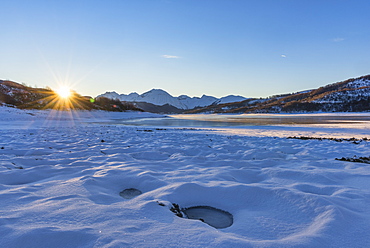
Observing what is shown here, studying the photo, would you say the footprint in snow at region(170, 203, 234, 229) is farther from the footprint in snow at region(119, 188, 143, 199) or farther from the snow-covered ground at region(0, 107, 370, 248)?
the footprint in snow at region(119, 188, 143, 199)

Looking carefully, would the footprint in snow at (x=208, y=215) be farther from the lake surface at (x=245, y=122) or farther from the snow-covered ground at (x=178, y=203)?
the lake surface at (x=245, y=122)

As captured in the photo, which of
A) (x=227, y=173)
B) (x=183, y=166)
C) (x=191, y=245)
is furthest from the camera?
(x=183, y=166)

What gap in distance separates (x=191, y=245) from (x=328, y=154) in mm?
6886

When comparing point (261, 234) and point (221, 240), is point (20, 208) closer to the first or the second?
point (221, 240)

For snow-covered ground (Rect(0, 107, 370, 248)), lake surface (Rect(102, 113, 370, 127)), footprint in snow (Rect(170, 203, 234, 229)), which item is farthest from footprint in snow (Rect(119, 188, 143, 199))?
lake surface (Rect(102, 113, 370, 127))

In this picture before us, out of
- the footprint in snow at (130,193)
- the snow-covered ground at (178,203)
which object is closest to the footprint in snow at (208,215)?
the snow-covered ground at (178,203)

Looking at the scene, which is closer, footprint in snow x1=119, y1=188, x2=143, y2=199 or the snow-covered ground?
the snow-covered ground

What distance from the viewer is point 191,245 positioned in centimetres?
197

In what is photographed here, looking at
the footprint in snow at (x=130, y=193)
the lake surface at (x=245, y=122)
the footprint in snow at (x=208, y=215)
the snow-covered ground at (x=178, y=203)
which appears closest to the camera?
the snow-covered ground at (x=178, y=203)

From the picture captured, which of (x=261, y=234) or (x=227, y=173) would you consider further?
(x=227, y=173)

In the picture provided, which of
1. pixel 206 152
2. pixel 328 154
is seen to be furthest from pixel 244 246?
pixel 328 154

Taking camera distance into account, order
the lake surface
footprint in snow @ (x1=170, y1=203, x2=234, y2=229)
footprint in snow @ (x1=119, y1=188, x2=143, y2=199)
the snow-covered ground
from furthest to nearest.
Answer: the lake surface → footprint in snow @ (x1=119, y1=188, x2=143, y2=199) → footprint in snow @ (x1=170, y1=203, x2=234, y2=229) → the snow-covered ground

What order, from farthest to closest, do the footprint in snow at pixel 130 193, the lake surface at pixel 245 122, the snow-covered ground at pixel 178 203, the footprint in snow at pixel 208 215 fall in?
the lake surface at pixel 245 122 < the footprint in snow at pixel 130 193 < the footprint in snow at pixel 208 215 < the snow-covered ground at pixel 178 203

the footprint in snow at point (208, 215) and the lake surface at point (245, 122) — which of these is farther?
the lake surface at point (245, 122)
